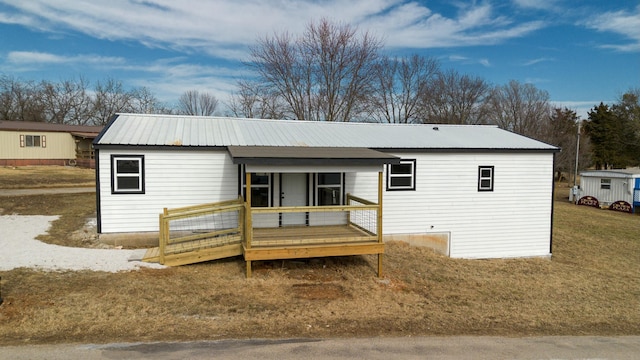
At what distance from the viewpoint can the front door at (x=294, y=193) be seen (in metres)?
11.7

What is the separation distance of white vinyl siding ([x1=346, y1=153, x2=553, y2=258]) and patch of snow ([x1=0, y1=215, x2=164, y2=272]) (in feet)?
20.9

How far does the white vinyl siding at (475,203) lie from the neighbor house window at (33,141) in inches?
1232

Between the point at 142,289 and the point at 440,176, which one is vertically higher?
the point at 440,176

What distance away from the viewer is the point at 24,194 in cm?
2023

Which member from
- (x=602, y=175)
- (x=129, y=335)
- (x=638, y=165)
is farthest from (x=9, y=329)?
(x=638, y=165)

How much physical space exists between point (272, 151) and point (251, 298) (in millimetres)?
3889

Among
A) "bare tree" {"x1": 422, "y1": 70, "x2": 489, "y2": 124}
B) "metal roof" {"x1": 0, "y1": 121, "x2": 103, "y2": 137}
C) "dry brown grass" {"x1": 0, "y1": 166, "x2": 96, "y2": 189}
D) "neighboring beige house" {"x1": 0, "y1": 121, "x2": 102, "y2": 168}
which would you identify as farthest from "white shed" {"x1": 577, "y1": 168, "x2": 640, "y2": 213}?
"metal roof" {"x1": 0, "y1": 121, "x2": 103, "y2": 137}

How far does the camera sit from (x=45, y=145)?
109 ft

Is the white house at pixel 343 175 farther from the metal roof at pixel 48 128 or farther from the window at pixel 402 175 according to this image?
the metal roof at pixel 48 128

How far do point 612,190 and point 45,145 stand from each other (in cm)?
4280

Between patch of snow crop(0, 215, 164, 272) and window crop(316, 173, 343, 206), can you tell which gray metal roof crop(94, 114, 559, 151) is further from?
patch of snow crop(0, 215, 164, 272)

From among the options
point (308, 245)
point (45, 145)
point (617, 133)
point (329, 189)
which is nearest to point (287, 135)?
point (329, 189)

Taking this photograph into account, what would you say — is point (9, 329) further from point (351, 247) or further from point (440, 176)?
point (440, 176)

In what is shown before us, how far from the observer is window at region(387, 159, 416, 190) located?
12805 mm
